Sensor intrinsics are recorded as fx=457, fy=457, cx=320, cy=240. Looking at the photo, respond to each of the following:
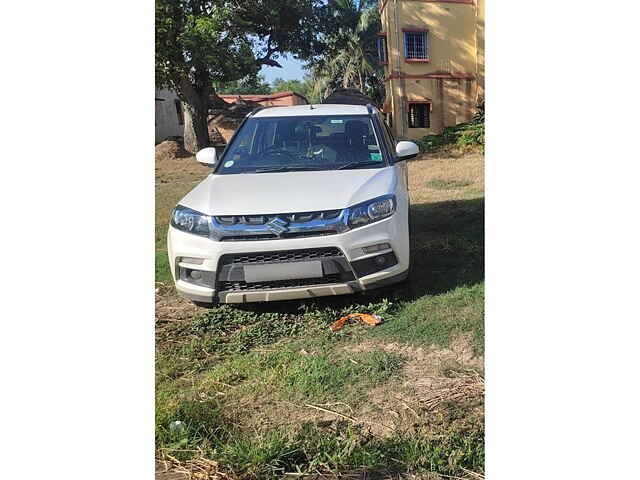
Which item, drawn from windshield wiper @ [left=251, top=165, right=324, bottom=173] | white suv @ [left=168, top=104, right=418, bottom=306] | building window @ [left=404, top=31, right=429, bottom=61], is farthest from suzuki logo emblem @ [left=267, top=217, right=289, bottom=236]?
building window @ [left=404, top=31, right=429, bottom=61]

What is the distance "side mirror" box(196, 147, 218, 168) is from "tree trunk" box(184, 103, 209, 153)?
3cm

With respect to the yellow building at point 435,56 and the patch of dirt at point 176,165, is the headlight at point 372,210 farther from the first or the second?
the patch of dirt at point 176,165

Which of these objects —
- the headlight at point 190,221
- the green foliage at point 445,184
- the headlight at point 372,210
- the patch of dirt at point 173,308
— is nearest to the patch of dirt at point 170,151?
the headlight at point 190,221

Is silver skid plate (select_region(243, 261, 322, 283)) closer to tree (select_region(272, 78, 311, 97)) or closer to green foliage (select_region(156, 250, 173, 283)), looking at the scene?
green foliage (select_region(156, 250, 173, 283))

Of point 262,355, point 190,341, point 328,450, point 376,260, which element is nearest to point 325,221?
point 376,260

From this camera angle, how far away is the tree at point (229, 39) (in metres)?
2.09

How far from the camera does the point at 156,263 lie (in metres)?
1.91

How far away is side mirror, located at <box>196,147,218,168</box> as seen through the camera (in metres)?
2.50

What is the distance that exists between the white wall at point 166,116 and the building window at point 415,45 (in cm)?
111

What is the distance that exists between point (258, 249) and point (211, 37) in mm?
1044

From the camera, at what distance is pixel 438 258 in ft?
7.78

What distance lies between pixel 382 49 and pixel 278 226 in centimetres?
98
